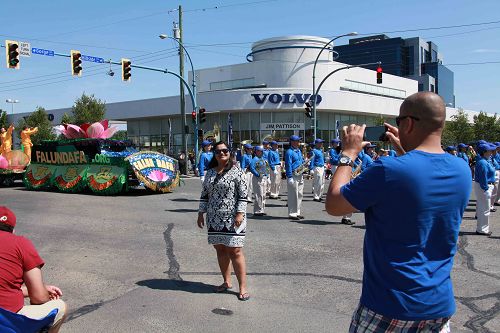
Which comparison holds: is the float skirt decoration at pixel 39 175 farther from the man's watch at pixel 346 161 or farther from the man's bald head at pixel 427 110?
the man's bald head at pixel 427 110

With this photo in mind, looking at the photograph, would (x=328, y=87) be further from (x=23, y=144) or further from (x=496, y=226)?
(x=496, y=226)

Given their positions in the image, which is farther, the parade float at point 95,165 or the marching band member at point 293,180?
the parade float at point 95,165

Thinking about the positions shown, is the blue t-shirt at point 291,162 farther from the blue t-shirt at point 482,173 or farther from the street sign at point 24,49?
the street sign at point 24,49

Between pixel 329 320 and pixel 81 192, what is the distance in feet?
47.0

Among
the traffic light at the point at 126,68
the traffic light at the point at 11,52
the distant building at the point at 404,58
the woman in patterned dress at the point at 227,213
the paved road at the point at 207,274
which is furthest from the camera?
the distant building at the point at 404,58

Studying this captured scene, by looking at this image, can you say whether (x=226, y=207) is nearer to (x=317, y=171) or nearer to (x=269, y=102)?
(x=317, y=171)

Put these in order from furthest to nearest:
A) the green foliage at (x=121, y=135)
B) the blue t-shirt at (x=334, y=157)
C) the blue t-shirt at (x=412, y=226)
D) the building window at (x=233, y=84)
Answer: the green foliage at (x=121, y=135) < the building window at (x=233, y=84) < the blue t-shirt at (x=334, y=157) < the blue t-shirt at (x=412, y=226)

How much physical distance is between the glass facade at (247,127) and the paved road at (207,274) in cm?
2963

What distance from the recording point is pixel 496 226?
10000 mm

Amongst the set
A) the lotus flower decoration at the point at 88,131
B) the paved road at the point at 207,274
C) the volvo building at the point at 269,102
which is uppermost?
the volvo building at the point at 269,102

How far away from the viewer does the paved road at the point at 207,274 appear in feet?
14.8

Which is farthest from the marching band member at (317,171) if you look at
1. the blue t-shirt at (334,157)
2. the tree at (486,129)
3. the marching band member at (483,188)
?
the tree at (486,129)

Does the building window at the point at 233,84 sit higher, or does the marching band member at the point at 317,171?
the building window at the point at 233,84

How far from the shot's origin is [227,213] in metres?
5.25
